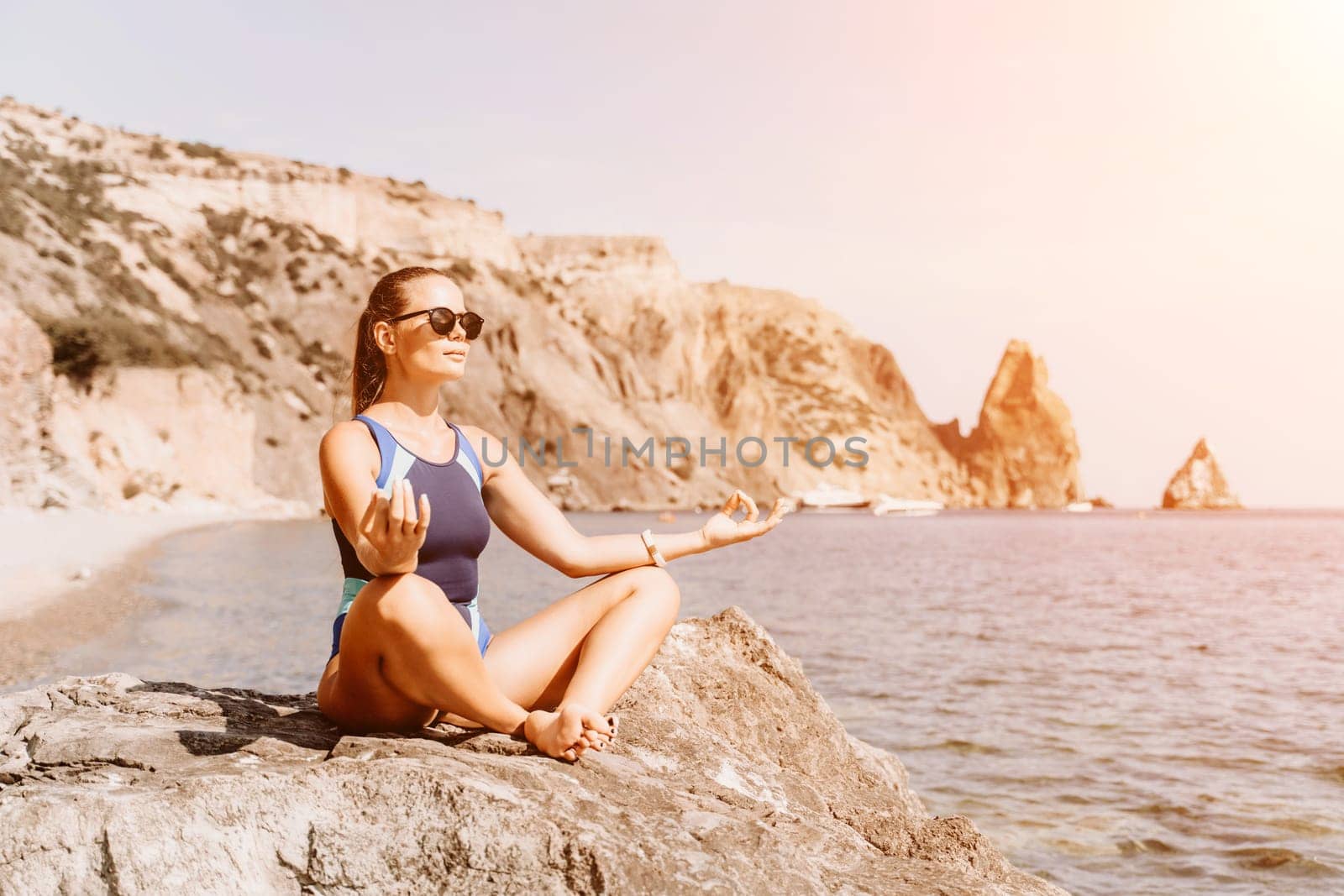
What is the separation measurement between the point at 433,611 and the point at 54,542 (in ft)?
84.2

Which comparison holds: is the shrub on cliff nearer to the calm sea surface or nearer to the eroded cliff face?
the eroded cliff face

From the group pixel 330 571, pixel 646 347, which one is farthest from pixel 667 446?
pixel 330 571

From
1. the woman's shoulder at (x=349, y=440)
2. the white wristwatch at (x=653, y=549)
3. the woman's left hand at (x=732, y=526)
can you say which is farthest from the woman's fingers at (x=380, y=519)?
the woman's left hand at (x=732, y=526)

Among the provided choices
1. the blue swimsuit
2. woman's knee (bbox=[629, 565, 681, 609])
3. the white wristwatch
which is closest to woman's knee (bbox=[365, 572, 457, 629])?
the blue swimsuit

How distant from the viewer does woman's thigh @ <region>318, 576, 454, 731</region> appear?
3.24 meters

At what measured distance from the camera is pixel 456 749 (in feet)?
11.3

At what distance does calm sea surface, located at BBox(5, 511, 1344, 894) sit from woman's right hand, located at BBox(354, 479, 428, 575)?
5.76m

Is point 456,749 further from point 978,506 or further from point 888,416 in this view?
point 978,506

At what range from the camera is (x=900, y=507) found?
12356 centimetres

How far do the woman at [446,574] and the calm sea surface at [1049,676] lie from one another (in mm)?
4704

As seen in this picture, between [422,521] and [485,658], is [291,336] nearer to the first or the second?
[485,658]

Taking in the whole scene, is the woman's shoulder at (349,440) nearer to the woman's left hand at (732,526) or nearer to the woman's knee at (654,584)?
the woman's knee at (654,584)

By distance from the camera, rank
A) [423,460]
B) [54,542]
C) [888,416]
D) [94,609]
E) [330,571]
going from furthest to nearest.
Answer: [888,416] < [330,571] < [54,542] < [94,609] < [423,460]

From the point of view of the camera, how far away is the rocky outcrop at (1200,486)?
7008 inches
